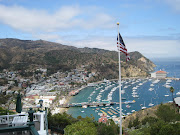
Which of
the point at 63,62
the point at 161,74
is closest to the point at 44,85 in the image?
the point at 63,62

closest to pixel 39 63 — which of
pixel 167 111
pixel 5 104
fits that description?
pixel 5 104

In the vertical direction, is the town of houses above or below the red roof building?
below

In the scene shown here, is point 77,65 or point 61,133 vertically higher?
point 77,65

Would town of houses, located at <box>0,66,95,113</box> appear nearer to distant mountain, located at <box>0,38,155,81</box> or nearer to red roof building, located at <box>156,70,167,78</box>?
distant mountain, located at <box>0,38,155,81</box>

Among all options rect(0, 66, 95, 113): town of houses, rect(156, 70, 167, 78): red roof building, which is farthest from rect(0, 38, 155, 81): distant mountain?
rect(156, 70, 167, 78): red roof building

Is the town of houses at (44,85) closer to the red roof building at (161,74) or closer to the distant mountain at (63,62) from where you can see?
the distant mountain at (63,62)

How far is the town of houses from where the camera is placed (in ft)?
156

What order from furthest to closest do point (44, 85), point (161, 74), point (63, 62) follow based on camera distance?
point (63, 62) < point (161, 74) < point (44, 85)

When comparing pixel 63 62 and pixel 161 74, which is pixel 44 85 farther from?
pixel 161 74

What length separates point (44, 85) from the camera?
64.6 m

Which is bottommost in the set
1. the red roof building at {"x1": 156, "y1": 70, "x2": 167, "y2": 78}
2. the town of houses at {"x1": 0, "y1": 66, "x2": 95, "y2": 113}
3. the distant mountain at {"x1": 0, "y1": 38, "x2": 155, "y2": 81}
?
the town of houses at {"x1": 0, "y1": 66, "x2": 95, "y2": 113}

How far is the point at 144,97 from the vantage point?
157 ft

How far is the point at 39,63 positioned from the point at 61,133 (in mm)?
82024

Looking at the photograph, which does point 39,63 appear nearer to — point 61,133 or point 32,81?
point 32,81
